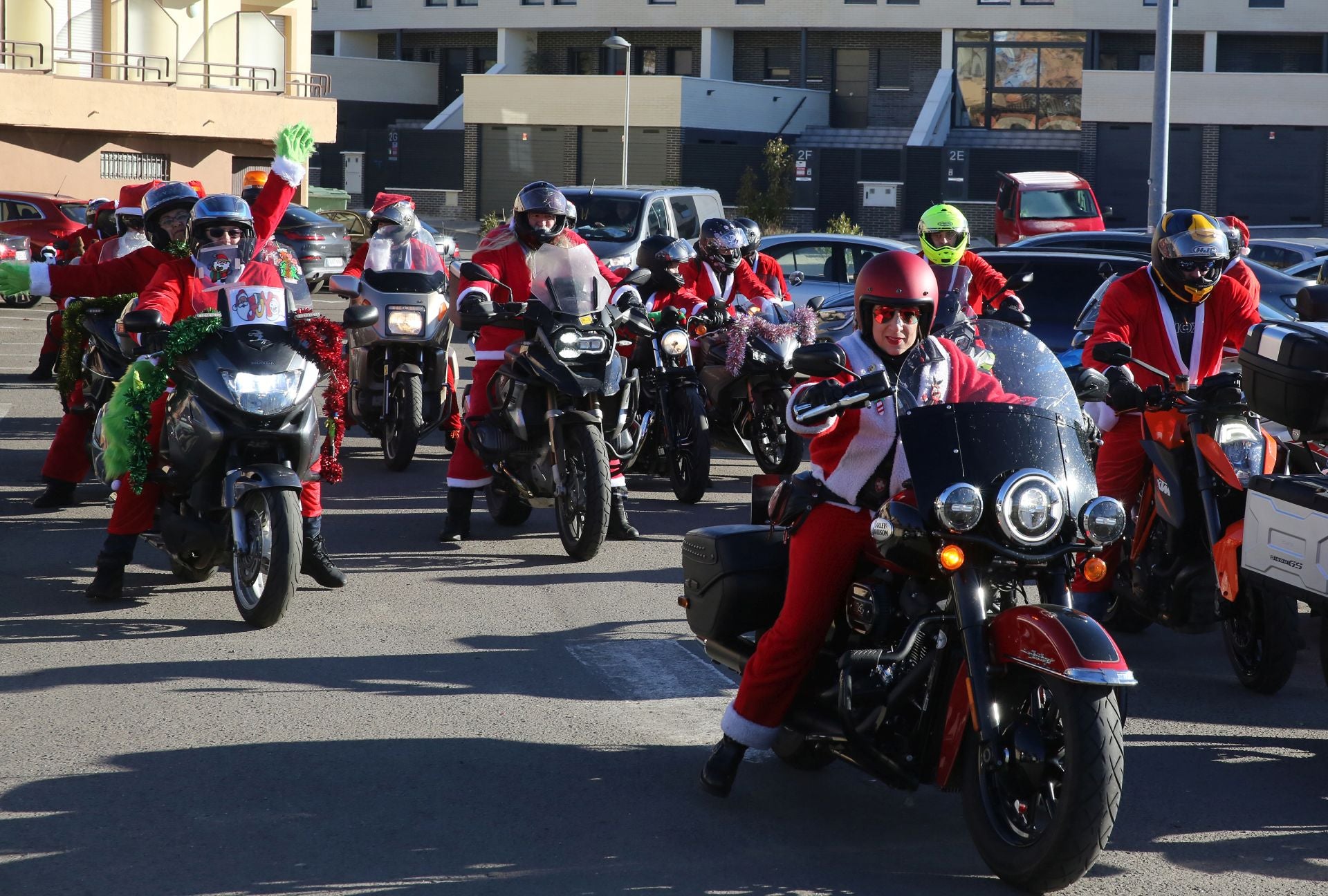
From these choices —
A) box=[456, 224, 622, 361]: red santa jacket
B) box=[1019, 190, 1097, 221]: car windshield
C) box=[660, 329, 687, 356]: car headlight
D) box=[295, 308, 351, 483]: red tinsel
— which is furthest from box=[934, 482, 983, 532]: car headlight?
box=[1019, 190, 1097, 221]: car windshield

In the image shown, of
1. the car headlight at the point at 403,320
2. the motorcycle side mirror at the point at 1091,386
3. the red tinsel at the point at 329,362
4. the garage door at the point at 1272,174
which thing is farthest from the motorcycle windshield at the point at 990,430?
the garage door at the point at 1272,174

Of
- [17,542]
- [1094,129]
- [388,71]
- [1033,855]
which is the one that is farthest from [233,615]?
[388,71]

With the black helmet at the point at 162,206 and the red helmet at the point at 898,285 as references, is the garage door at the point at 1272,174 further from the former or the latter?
the red helmet at the point at 898,285

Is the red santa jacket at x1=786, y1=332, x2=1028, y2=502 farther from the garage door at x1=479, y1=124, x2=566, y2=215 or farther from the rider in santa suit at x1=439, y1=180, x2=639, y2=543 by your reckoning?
the garage door at x1=479, y1=124, x2=566, y2=215

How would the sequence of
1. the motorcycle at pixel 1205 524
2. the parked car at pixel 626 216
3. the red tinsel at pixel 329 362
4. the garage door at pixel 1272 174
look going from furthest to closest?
1. the garage door at pixel 1272 174
2. the parked car at pixel 626 216
3. the red tinsel at pixel 329 362
4. the motorcycle at pixel 1205 524

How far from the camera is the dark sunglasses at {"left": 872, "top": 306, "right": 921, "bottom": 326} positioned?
4.85 m

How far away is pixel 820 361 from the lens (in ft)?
14.5

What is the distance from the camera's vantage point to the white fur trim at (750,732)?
4918 mm

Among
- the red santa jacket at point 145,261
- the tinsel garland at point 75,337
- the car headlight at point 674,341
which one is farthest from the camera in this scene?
the car headlight at point 674,341

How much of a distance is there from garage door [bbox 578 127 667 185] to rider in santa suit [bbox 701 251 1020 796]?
47204mm

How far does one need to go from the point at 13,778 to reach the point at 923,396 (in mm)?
3094

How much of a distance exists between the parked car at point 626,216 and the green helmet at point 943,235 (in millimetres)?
9925

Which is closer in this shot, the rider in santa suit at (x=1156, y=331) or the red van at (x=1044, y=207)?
the rider in santa suit at (x=1156, y=331)

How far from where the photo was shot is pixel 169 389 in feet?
24.8
